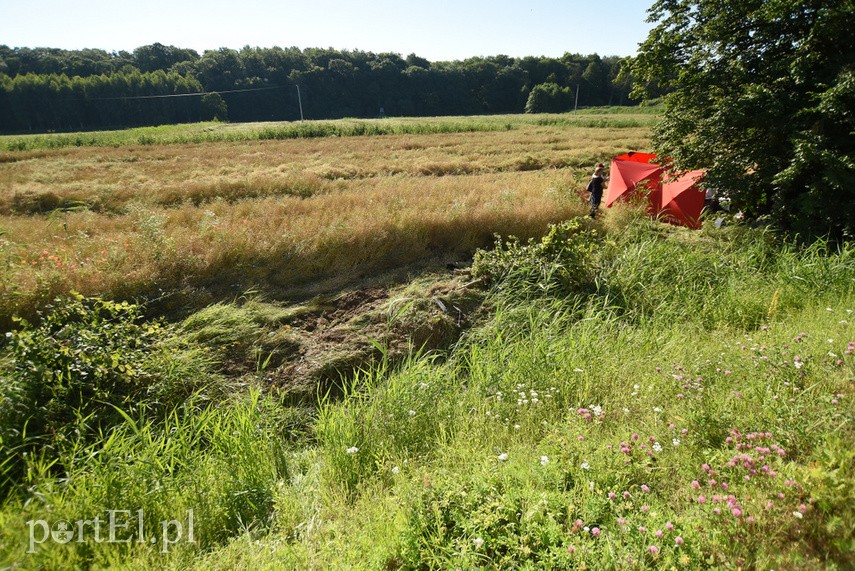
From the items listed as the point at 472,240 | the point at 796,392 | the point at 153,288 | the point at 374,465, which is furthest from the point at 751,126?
the point at 153,288

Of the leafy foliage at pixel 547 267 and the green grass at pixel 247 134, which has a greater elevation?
the green grass at pixel 247 134

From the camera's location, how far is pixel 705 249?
785 cm

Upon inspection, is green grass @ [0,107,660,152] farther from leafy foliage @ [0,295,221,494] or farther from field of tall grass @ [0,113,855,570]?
leafy foliage @ [0,295,221,494]

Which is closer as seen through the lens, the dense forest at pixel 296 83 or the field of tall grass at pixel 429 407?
the field of tall grass at pixel 429 407

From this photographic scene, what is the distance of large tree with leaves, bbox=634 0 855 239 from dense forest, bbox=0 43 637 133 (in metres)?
69.4

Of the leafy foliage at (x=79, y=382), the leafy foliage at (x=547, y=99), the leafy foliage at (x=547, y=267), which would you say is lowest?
the leafy foliage at (x=79, y=382)

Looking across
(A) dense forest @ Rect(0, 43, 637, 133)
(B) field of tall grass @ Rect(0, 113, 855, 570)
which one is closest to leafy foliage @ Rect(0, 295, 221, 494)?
(B) field of tall grass @ Rect(0, 113, 855, 570)

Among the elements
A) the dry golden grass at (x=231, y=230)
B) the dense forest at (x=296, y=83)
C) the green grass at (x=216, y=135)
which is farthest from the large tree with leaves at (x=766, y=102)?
the dense forest at (x=296, y=83)

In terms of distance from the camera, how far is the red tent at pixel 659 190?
33.3 feet

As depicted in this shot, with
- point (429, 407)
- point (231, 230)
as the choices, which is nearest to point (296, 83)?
point (231, 230)

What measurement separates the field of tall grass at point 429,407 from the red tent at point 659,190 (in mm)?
1865

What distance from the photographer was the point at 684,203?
10.3m

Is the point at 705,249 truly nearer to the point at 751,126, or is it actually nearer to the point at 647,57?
the point at 751,126

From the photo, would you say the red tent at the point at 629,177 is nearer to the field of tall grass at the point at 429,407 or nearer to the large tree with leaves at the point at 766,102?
the large tree with leaves at the point at 766,102
